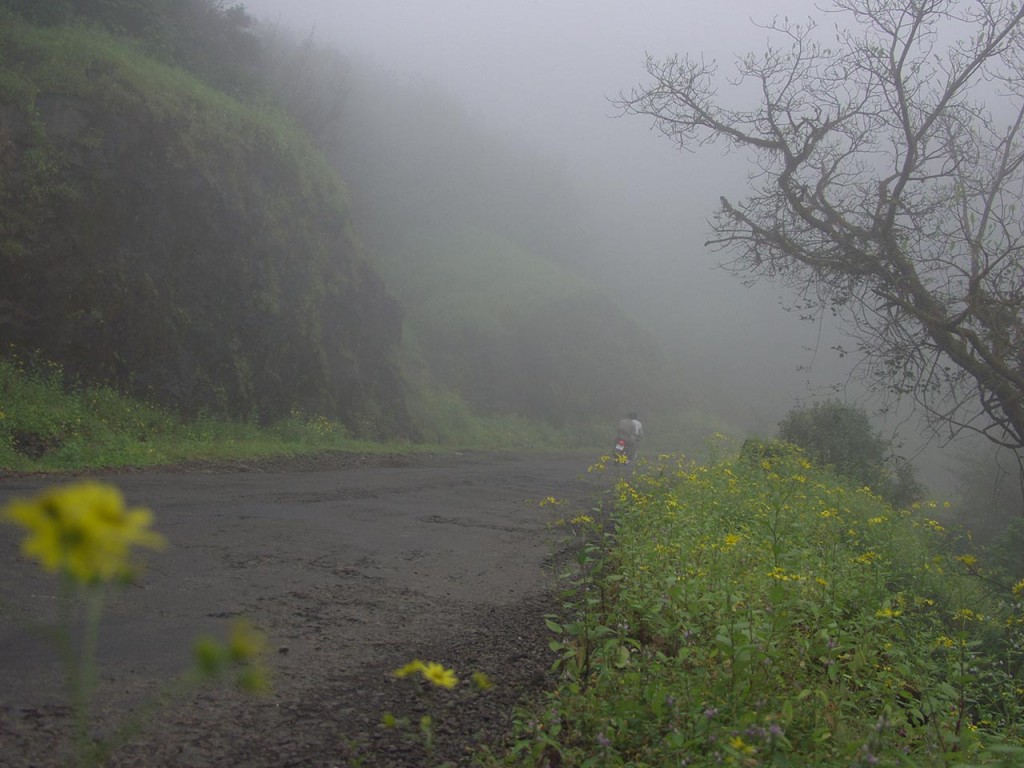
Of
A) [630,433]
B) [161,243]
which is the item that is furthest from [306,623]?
[630,433]

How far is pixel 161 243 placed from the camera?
15859mm

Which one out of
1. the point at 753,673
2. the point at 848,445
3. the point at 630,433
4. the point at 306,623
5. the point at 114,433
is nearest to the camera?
the point at 753,673

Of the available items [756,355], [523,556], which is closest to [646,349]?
[756,355]

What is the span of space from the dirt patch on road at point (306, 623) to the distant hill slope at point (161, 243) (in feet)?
19.9

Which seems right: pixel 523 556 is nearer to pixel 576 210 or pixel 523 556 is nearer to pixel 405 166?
pixel 405 166

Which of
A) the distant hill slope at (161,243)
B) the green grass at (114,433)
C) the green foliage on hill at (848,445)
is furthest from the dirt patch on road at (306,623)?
the green foliage on hill at (848,445)

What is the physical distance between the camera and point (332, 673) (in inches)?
146

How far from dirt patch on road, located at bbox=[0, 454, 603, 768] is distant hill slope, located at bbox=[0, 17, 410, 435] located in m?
6.07

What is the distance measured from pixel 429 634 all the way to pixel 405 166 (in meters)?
45.1

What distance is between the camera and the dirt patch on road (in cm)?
291

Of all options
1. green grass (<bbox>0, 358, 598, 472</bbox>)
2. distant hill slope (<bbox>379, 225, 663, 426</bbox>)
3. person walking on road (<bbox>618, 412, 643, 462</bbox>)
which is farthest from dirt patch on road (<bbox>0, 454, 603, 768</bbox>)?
distant hill slope (<bbox>379, 225, 663, 426</bbox>)

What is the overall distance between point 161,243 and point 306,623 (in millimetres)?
13348

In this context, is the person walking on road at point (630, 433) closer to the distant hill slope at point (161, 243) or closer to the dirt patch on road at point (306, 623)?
the distant hill slope at point (161, 243)

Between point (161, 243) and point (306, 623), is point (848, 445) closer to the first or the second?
point (161, 243)
